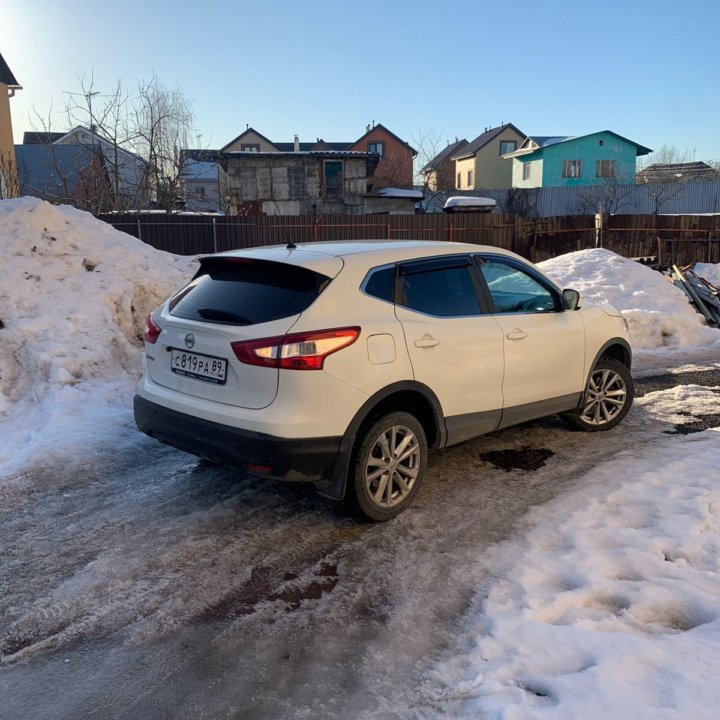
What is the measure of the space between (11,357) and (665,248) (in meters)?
20.3

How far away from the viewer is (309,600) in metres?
3.32

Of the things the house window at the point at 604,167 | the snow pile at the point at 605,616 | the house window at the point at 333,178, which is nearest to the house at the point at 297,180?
the house window at the point at 333,178

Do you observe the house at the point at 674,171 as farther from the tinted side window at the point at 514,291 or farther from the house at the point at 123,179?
the tinted side window at the point at 514,291

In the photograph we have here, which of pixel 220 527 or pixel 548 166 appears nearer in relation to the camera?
pixel 220 527

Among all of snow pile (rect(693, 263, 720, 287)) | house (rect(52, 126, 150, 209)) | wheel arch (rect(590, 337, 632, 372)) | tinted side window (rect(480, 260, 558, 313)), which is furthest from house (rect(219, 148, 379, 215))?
tinted side window (rect(480, 260, 558, 313))

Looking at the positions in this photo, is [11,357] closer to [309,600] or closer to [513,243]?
[309,600]

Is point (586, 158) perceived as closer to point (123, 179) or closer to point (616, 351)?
point (123, 179)

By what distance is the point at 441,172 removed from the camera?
64125 mm

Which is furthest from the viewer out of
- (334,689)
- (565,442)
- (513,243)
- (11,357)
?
(513,243)

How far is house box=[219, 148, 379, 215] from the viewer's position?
131 feet

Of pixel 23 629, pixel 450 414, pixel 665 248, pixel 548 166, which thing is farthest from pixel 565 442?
pixel 548 166

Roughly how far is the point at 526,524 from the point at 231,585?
1852 millimetres

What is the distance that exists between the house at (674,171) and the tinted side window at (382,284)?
5482cm

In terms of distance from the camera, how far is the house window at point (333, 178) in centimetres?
4091
